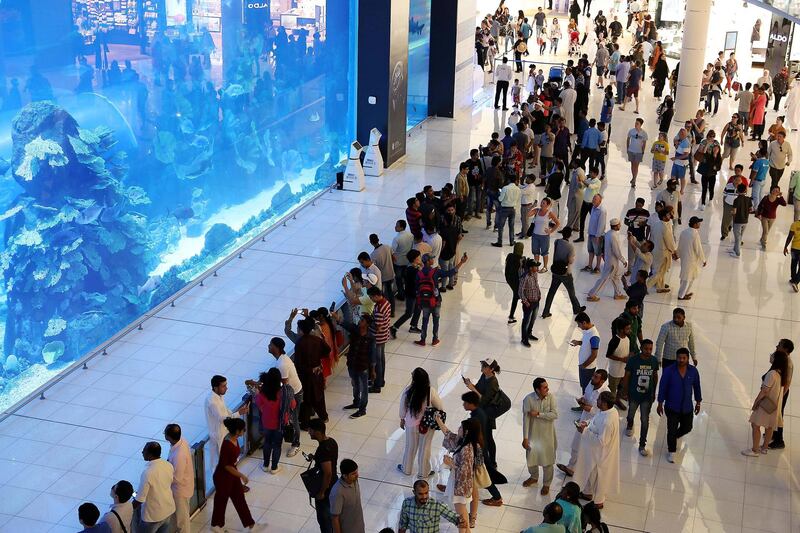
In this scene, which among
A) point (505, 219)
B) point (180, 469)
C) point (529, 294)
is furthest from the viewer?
point (505, 219)

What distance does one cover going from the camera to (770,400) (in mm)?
10109

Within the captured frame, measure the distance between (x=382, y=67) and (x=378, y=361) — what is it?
10391 millimetres

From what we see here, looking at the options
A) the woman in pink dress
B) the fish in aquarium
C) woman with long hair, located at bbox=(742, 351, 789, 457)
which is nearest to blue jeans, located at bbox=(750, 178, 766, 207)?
the woman in pink dress

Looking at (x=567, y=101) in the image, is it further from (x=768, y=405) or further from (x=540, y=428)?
(x=540, y=428)

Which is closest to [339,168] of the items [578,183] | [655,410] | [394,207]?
[394,207]

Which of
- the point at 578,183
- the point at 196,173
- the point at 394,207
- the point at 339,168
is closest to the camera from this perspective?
the point at 196,173

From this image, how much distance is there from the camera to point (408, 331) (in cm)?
1327

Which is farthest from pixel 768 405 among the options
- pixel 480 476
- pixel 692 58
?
pixel 692 58

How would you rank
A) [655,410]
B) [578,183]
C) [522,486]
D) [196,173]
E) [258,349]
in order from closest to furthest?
[522,486], [655,410], [258,349], [196,173], [578,183]

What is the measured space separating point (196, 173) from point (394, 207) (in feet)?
15.9

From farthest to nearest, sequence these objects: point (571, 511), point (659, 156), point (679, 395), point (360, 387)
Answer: point (659, 156) < point (360, 387) < point (679, 395) < point (571, 511)

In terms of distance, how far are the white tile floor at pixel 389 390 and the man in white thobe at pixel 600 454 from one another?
336mm

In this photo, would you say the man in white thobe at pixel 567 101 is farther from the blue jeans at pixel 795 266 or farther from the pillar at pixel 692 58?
the blue jeans at pixel 795 266

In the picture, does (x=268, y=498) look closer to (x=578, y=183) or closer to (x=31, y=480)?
(x=31, y=480)
